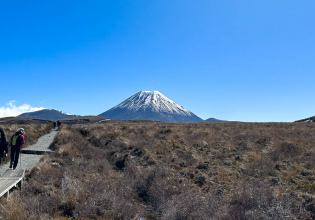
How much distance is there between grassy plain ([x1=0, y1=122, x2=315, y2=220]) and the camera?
21.7 ft

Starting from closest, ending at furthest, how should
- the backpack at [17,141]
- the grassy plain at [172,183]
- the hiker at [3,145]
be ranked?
the grassy plain at [172,183]
the hiker at [3,145]
the backpack at [17,141]

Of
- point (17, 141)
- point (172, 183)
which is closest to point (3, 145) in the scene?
point (17, 141)

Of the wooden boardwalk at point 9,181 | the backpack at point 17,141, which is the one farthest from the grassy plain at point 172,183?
the backpack at point 17,141

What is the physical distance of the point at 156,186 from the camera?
888cm

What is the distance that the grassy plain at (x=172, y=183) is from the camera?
6605mm

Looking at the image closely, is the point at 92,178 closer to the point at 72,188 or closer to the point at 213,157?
the point at 72,188

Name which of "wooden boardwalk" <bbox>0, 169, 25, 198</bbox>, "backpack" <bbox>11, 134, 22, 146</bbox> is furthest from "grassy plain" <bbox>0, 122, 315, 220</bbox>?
"backpack" <bbox>11, 134, 22, 146</bbox>

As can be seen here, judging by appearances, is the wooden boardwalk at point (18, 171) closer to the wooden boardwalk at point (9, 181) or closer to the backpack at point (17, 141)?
the wooden boardwalk at point (9, 181)

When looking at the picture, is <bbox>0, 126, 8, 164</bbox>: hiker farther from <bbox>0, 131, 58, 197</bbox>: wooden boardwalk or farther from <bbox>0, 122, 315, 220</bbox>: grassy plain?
<bbox>0, 122, 315, 220</bbox>: grassy plain

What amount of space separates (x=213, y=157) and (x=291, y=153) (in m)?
4.60

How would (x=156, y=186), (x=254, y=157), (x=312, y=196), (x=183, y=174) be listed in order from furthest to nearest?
(x=254, y=157) < (x=183, y=174) < (x=156, y=186) < (x=312, y=196)

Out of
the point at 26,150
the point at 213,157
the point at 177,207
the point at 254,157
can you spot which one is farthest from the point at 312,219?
the point at 26,150

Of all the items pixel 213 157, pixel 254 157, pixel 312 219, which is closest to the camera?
pixel 312 219

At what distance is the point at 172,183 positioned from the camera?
9.34 metres
